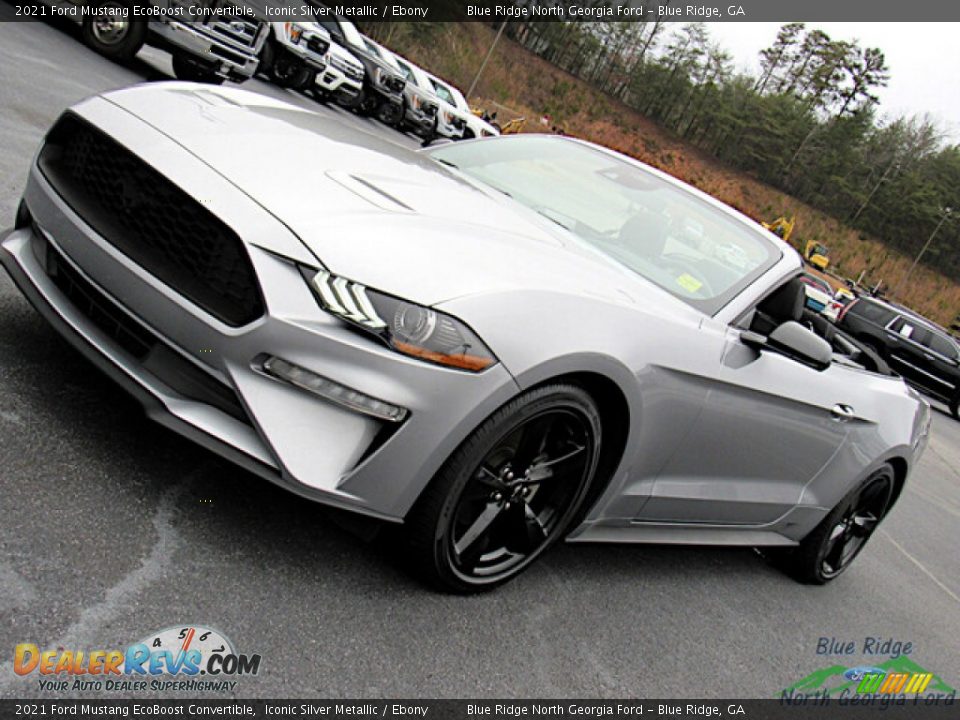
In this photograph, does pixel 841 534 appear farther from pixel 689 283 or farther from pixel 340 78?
pixel 340 78

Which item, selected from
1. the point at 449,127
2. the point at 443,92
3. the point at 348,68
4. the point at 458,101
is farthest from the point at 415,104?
the point at 348,68

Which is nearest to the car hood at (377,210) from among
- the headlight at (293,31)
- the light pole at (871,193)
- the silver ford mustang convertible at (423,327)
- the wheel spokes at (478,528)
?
the silver ford mustang convertible at (423,327)

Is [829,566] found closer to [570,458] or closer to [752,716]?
[752,716]

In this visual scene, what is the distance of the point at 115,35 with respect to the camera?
33.7 ft

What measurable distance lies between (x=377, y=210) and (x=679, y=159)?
3237 inches

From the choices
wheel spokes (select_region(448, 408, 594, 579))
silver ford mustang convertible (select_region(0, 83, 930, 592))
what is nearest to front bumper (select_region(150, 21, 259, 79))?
silver ford mustang convertible (select_region(0, 83, 930, 592))

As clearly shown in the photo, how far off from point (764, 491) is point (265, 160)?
8.00 ft

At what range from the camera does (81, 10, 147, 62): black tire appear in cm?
1012

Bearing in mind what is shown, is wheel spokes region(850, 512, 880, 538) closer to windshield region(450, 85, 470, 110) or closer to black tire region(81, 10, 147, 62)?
black tire region(81, 10, 147, 62)

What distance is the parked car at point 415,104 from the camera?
67.0 feet

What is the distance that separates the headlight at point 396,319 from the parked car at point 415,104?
1885 centimetres

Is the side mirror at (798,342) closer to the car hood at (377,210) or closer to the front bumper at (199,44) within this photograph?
the car hood at (377,210)

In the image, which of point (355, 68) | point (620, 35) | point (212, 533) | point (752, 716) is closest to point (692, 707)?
point (752, 716)

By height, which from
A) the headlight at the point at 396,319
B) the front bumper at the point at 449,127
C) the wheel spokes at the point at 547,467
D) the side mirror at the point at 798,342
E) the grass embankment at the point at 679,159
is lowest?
the front bumper at the point at 449,127
